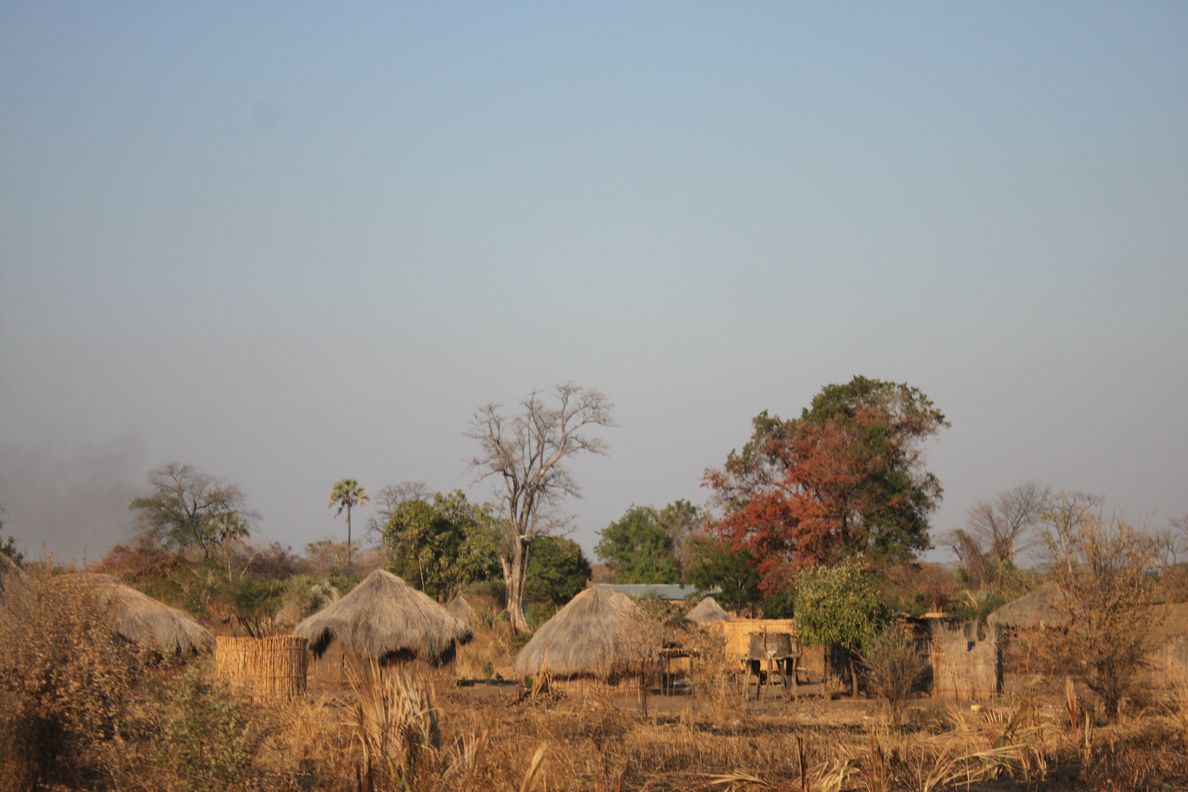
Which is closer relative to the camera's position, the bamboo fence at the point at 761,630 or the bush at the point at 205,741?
the bush at the point at 205,741

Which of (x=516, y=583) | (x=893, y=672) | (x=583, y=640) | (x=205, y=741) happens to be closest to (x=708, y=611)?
(x=516, y=583)

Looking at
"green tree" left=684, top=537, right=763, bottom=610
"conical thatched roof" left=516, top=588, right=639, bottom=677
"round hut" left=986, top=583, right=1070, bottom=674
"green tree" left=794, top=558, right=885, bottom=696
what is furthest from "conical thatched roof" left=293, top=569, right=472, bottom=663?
"green tree" left=684, top=537, right=763, bottom=610

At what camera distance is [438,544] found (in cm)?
4022

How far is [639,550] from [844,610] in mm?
42693

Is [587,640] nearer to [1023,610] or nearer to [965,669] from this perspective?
[965,669]

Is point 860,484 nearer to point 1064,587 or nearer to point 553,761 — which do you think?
point 1064,587

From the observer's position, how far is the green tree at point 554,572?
5062 centimetres

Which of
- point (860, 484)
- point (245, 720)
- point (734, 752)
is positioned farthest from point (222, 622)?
point (245, 720)

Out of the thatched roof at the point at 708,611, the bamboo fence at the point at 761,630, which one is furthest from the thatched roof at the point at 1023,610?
the thatched roof at the point at 708,611

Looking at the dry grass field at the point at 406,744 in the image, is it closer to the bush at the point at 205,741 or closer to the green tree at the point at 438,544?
the bush at the point at 205,741

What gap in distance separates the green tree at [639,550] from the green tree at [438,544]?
19544 millimetres

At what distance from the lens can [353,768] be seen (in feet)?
26.3

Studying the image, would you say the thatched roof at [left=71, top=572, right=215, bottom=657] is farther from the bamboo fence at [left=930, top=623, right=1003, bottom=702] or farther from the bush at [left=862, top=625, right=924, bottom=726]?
the bamboo fence at [left=930, top=623, right=1003, bottom=702]

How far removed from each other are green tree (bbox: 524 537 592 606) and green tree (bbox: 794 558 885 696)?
28.7 metres
